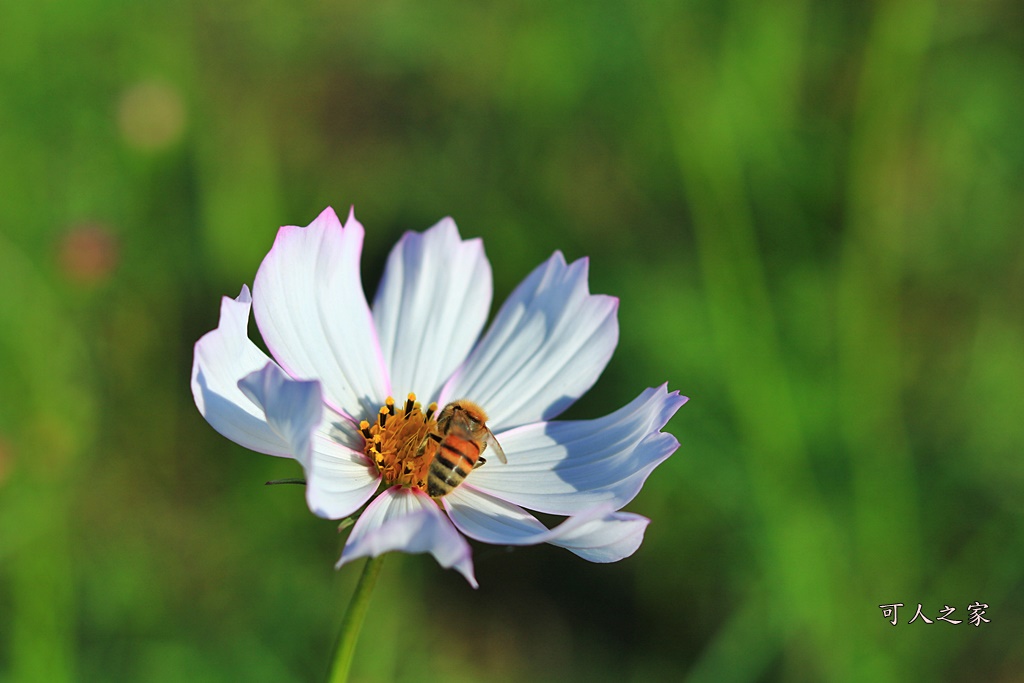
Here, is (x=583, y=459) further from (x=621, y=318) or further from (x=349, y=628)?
(x=621, y=318)

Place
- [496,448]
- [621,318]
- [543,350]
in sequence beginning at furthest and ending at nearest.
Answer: [621,318] → [543,350] → [496,448]

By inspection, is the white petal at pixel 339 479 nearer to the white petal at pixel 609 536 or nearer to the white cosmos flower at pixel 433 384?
the white cosmos flower at pixel 433 384

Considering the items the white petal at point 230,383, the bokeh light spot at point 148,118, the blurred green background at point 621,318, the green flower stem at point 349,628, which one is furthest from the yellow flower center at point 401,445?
the bokeh light spot at point 148,118

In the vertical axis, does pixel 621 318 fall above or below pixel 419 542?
above

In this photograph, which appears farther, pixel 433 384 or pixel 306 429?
pixel 433 384

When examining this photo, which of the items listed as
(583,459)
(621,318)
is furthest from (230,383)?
(621,318)

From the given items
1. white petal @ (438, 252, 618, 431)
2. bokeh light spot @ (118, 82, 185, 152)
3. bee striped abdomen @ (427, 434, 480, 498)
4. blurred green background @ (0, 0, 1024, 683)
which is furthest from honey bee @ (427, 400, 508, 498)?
bokeh light spot @ (118, 82, 185, 152)

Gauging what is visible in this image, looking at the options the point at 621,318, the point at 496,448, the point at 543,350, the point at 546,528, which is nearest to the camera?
the point at 546,528

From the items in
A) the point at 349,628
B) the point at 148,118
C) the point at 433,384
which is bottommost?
the point at 349,628
